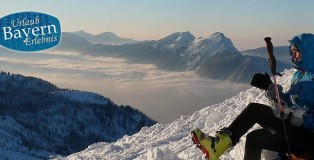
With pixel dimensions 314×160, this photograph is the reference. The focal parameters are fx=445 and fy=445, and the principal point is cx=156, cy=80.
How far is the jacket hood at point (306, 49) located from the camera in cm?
712

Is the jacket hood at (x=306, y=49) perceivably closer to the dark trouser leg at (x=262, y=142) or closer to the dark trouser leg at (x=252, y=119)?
the dark trouser leg at (x=252, y=119)

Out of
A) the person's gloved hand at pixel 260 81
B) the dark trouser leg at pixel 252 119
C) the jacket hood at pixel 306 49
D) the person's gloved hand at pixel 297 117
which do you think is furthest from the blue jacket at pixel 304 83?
the person's gloved hand at pixel 260 81

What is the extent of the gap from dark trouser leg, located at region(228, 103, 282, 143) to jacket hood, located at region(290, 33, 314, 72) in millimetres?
1016

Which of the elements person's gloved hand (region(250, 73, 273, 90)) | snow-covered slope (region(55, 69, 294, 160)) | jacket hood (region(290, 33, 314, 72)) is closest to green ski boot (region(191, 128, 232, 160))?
person's gloved hand (region(250, 73, 273, 90))

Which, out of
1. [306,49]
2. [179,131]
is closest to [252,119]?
[306,49]

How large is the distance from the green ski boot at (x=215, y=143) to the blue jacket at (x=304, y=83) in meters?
1.14

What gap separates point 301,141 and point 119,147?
1194cm

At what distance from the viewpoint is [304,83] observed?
6.97m

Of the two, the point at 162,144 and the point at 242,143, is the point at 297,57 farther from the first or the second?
the point at 162,144

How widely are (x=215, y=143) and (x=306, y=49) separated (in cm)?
212

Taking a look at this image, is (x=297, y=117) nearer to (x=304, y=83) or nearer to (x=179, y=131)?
(x=304, y=83)

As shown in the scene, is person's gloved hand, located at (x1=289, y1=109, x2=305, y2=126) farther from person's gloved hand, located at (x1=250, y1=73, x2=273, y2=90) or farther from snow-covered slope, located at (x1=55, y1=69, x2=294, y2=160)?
snow-covered slope, located at (x1=55, y1=69, x2=294, y2=160)

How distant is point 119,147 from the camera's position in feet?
59.0

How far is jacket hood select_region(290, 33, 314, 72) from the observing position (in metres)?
7.12
